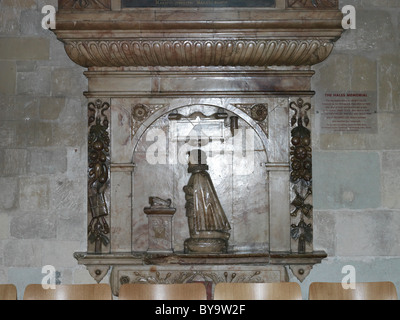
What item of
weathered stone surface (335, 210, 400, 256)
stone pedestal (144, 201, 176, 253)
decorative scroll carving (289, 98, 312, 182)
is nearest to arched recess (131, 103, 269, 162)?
decorative scroll carving (289, 98, 312, 182)

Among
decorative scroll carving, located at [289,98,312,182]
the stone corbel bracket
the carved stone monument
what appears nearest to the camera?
the stone corbel bracket

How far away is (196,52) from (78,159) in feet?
4.10

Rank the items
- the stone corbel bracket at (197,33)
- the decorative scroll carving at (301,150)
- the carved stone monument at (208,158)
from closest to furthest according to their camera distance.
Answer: the stone corbel bracket at (197,33)
the carved stone monument at (208,158)
the decorative scroll carving at (301,150)

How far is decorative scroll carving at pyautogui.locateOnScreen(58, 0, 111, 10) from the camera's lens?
12.5 feet

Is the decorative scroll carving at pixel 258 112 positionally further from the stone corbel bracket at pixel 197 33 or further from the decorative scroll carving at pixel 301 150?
the stone corbel bracket at pixel 197 33

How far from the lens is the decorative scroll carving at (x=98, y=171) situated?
3.93 m

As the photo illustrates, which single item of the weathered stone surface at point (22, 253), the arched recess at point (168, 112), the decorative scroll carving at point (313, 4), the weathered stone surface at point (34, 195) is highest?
the decorative scroll carving at point (313, 4)

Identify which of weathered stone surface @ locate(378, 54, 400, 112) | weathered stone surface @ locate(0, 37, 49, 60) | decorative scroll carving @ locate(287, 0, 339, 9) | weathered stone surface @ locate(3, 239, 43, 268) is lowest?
weathered stone surface @ locate(3, 239, 43, 268)

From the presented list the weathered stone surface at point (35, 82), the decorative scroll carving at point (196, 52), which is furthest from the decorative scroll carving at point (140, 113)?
the weathered stone surface at point (35, 82)

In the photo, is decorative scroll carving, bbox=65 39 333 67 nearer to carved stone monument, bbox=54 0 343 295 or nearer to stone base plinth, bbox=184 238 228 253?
carved stone monument, bbox=54 0 343 295

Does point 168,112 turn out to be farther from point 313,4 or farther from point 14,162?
point 313,4

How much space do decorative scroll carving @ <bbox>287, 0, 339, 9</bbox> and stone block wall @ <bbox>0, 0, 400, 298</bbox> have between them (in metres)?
0.22

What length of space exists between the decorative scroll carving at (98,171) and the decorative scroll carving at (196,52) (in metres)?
0.39

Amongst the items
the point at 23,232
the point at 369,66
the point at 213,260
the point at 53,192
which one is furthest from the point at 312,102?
the point at 23,232
